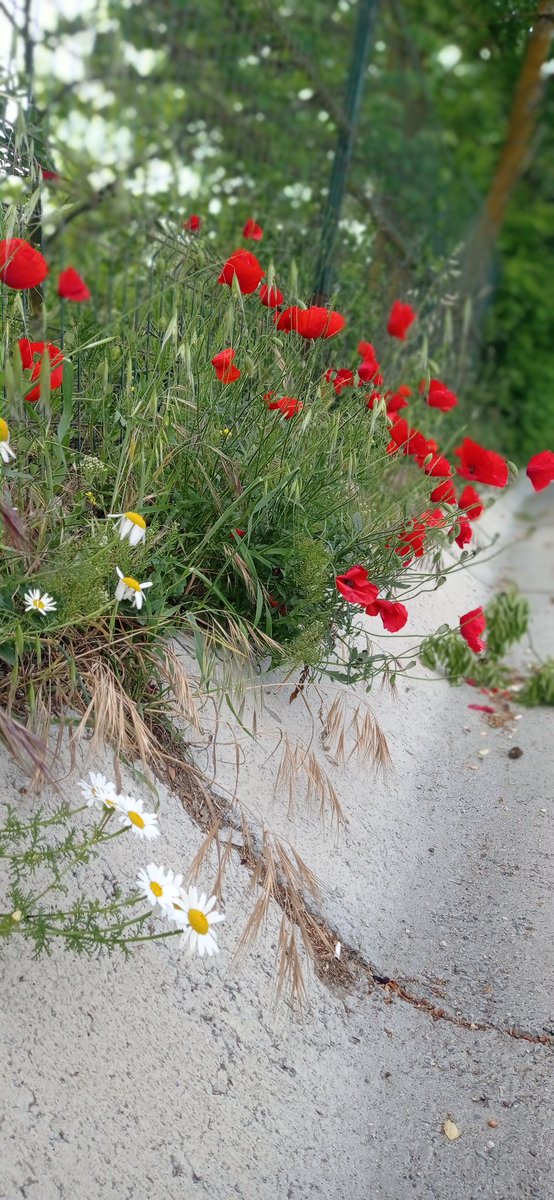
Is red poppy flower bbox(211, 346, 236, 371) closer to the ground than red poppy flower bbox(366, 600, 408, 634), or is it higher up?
higher up

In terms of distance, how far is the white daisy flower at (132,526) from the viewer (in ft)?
5.91

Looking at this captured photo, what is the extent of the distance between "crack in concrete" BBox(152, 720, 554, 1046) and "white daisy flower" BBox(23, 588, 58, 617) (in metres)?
0.38

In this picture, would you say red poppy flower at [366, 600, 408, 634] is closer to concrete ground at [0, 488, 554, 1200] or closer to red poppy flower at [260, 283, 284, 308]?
concrete ground at [0, 488, 554, 1200]

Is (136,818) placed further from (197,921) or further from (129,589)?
(129,589)

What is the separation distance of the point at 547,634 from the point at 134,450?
87.0 inches

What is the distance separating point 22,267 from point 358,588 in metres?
0.88

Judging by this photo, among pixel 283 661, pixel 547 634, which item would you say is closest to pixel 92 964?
pixel 283 661

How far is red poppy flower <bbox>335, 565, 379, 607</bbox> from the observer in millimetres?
2066

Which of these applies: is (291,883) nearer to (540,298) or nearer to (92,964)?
(92,964)

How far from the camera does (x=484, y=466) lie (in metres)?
2.41

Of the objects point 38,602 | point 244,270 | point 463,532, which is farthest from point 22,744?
point 463,532

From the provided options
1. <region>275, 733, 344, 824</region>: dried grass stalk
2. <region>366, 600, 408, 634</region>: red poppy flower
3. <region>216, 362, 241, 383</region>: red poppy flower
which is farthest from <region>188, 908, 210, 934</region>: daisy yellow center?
<region>216, 362, 241, 383</region>: red poppy flower

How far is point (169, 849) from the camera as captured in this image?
192 centimetres

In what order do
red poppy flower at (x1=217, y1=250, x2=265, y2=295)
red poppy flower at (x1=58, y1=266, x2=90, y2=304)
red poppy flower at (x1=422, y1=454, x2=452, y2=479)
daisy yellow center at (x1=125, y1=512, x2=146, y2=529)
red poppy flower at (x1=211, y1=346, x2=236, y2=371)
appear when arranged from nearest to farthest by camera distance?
1. daisy yellow center at (x1=125, y1=512, x2=146, y2=529)
2. red poppy flower at (x1=58, y1=266, x2=90, y2=304)
3. red poppy flower at (x1=211, y1=346, x2=236, y2=371)
4. red poppy flower at (x1=217, y1=250, x2=265, y2=295)
5. red poppy flower at (x1=422, y1=454, x2=452, y2=479)
